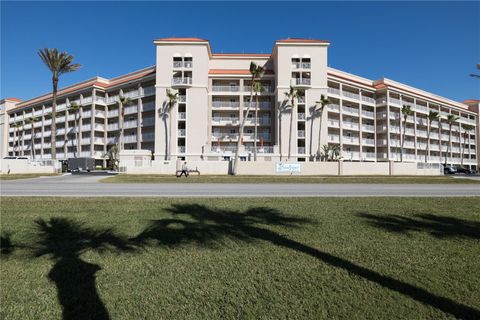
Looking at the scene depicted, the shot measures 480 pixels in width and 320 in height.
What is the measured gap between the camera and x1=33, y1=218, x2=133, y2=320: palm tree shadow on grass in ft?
10.4

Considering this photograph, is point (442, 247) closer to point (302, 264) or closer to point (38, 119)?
point (302, 264)

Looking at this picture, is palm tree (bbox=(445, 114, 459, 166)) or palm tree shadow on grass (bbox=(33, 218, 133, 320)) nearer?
palm tree shadow on grass (bbox=(33, 218, 133, 320))

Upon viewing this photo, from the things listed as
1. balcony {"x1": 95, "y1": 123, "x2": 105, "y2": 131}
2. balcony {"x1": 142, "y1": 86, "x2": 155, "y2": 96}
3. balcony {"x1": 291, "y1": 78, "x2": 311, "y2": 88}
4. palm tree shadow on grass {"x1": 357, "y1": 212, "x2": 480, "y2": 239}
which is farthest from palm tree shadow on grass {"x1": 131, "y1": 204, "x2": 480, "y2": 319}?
balcony {"x1": 95, "y1": 123, "x2": 105, "y2": 131}

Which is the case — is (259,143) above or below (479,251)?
above

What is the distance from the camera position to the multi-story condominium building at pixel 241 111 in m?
47.2

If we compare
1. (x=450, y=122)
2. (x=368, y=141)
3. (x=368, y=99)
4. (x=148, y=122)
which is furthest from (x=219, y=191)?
(x=450, y=122)

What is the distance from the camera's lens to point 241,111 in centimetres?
4881

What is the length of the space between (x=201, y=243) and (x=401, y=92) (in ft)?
211

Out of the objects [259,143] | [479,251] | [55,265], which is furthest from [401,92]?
[55,265]

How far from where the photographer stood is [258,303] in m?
3.22

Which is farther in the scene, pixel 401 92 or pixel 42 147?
pixel 42 147

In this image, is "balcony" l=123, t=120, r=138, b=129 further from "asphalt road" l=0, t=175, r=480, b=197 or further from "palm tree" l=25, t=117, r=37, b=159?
"asphalt road" l=0, t=175, r=480, b=197

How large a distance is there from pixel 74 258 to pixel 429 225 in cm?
745

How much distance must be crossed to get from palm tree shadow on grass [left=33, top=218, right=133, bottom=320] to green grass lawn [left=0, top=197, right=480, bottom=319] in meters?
0.02
